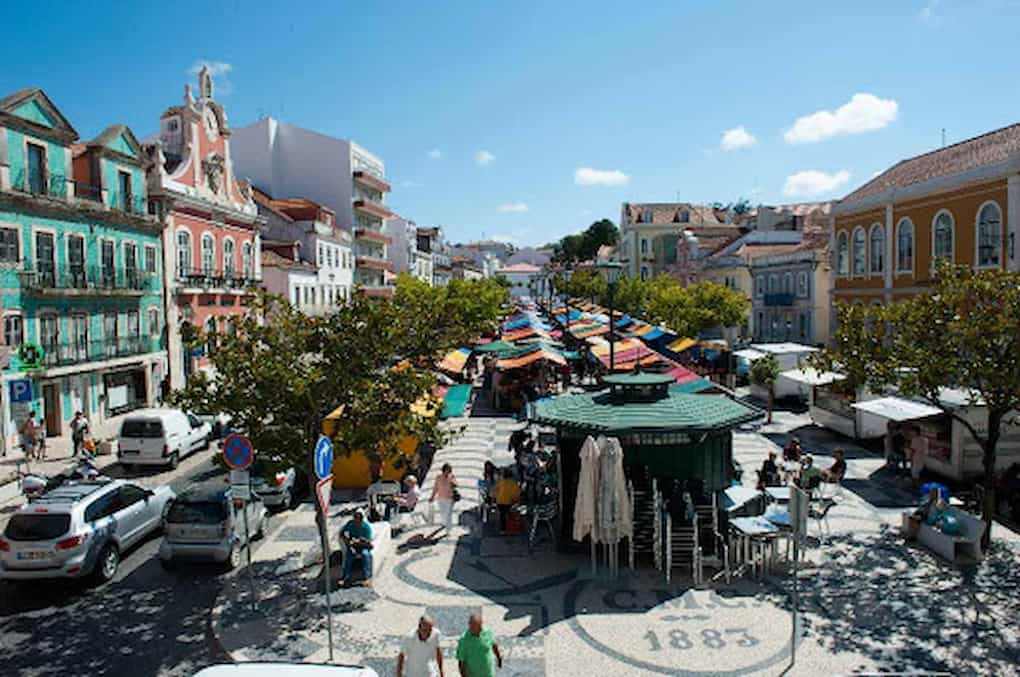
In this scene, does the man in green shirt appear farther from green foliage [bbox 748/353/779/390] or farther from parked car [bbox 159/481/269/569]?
green foliage [bbox 748/353/779/390]

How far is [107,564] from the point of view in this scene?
1241cm

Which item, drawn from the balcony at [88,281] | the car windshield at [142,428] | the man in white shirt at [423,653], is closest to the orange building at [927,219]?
the man in white shirt at [423,653]

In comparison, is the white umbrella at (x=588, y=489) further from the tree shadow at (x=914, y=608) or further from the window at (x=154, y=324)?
the window at (x=154, y=324)

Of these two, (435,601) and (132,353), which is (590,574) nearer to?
(435,601)

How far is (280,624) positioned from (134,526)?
15.6ft

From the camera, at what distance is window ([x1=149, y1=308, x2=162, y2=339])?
3188 cm

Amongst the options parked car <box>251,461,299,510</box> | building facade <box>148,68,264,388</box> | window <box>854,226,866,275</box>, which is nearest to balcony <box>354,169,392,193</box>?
building facade <box>148,68,264,388</box>

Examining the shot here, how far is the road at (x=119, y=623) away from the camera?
945 centimetres

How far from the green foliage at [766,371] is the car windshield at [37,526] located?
21.9 metres

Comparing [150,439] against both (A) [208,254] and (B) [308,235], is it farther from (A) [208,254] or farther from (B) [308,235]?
(B) [308,235]

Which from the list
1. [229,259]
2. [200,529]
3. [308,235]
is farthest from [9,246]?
[308,235]

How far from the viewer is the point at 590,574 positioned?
1218 centimetres

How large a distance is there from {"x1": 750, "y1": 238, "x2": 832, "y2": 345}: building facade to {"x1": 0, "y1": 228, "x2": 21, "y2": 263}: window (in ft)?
140

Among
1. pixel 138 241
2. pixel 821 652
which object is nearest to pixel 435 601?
pixel 821 652
